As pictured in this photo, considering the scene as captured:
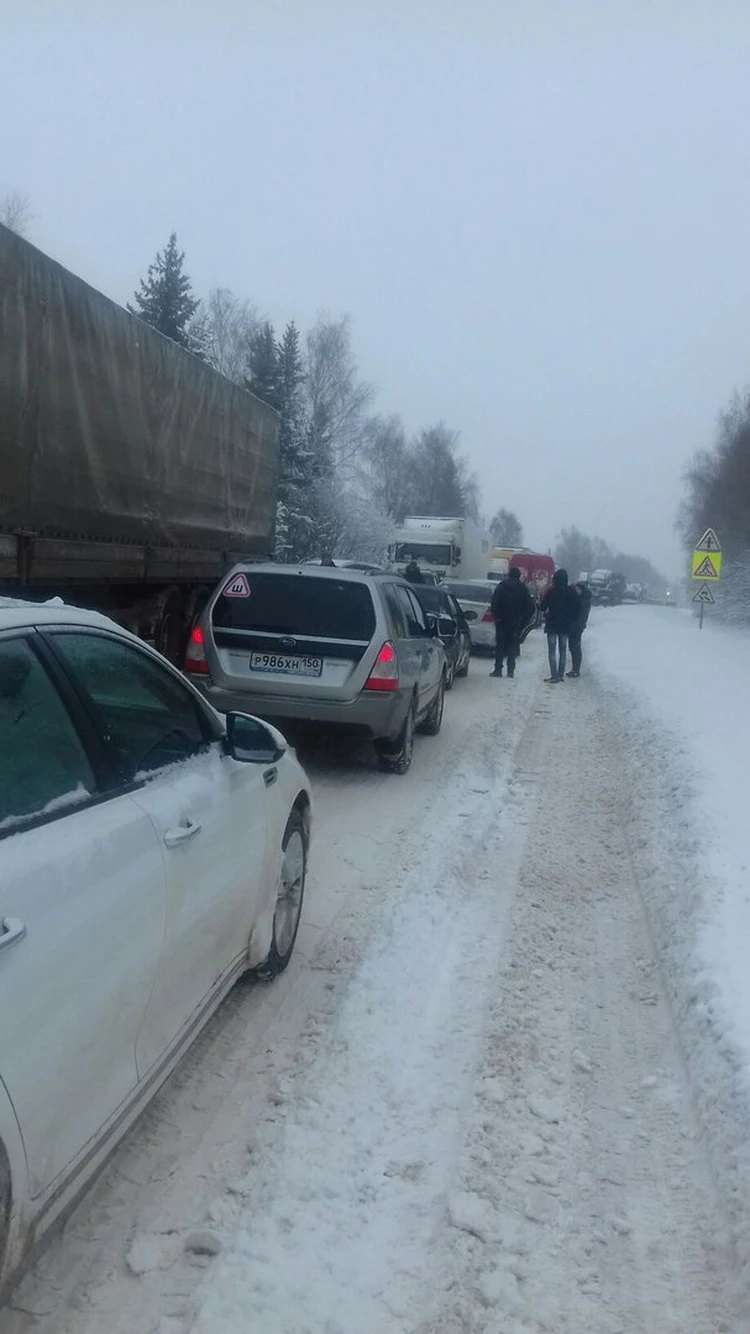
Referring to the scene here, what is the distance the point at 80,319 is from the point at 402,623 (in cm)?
383

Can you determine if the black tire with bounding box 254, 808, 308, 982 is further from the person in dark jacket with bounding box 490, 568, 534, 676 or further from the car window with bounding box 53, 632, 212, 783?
the person in dark jacket with bounding box 490, 568, 534, 676

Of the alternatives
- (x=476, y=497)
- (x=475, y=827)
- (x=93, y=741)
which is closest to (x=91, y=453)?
(x=475, y=827)

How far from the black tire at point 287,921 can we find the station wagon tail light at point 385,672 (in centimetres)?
352

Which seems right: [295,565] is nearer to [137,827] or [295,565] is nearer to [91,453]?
[91,453]

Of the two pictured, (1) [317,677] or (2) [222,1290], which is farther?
(1) [317,677]

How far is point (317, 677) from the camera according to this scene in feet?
28.8

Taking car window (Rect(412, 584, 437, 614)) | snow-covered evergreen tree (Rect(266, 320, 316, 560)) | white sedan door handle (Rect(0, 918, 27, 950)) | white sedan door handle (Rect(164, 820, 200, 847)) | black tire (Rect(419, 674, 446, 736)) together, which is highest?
snow-covered evergreen tree (Rect(266, 320, 316, 560))

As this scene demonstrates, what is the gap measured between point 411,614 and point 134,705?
7370mm

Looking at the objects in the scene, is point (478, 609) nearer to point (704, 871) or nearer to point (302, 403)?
point (704, 871)

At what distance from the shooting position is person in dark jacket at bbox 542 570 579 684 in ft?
57.1

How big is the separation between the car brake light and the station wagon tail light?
133cm

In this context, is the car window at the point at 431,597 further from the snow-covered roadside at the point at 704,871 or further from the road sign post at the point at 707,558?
the road sign post at the point at 707,558

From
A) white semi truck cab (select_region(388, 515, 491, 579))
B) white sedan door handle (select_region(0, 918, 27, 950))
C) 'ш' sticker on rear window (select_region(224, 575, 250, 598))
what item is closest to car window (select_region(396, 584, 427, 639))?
'ш' sticker on rear window (select_region(224, 575, 250, 598))

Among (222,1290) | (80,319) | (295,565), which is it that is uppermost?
(80,319)
